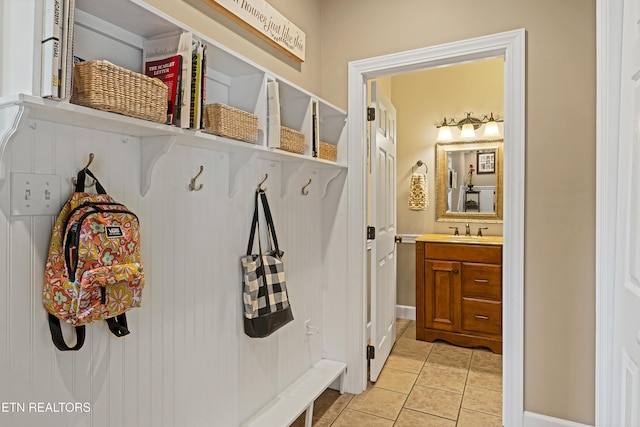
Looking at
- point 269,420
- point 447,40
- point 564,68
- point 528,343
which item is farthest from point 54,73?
point 528,343

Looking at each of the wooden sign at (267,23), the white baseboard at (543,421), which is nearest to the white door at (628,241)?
the white baseboard at (543,421)

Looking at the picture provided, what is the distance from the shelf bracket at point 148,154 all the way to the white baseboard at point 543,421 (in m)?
2.17

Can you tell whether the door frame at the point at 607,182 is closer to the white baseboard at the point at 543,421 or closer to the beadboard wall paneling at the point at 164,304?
the white baseboard at the point at 543,421

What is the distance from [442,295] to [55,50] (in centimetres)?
323

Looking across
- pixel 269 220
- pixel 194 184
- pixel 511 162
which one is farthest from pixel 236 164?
pixel 511 162

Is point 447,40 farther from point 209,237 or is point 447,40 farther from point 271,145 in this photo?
point 209,237

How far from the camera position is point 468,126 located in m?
3.77

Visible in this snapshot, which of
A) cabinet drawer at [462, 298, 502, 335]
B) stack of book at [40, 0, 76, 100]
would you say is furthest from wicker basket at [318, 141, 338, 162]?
cabinet drawer at [462, 298, 502, 335]

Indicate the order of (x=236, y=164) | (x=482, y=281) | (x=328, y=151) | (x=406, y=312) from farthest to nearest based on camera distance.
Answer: (x=406, y=312) < (x=482, y=281) < (x=328, y=151) < (x=236, y=164)

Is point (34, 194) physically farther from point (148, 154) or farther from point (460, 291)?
point (460, 291)

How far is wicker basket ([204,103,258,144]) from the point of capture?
4.39ft

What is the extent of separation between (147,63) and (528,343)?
220 cm

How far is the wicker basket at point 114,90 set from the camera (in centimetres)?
94

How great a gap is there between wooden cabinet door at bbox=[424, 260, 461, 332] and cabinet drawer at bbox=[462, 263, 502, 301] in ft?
0.19
